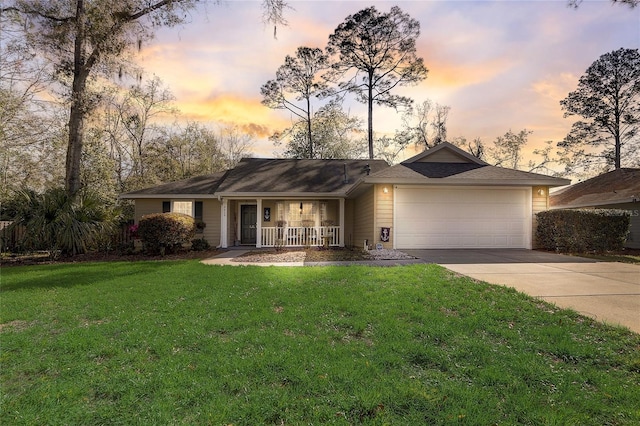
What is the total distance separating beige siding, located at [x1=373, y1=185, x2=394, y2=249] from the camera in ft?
37.2

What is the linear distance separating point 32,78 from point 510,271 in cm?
1774

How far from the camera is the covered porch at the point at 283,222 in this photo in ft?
46.1

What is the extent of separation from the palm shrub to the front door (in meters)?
5.83

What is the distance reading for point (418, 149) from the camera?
1088 inches

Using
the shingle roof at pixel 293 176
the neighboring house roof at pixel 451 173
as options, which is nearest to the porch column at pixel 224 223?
the shingle roof at pixel 293 176

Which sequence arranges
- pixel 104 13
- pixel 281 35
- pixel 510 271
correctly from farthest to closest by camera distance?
pixel 104 13 < pixel 281 35 < pixel 510 271

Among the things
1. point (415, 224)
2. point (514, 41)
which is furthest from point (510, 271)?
point (514, 41)

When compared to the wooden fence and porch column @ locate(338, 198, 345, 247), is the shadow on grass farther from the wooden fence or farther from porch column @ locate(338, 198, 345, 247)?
porch column @ locate(338, 198, 345, 247)

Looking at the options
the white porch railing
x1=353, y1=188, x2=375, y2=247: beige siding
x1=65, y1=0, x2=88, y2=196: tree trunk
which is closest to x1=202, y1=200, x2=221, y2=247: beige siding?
the white porch railing

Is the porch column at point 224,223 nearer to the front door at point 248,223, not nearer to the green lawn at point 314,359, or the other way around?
the front door at point 248,223

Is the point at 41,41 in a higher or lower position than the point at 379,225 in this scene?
higher

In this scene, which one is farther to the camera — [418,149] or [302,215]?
[418,149]

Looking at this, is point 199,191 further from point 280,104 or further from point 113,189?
point 280,104

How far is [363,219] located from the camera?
13312 millimetres
